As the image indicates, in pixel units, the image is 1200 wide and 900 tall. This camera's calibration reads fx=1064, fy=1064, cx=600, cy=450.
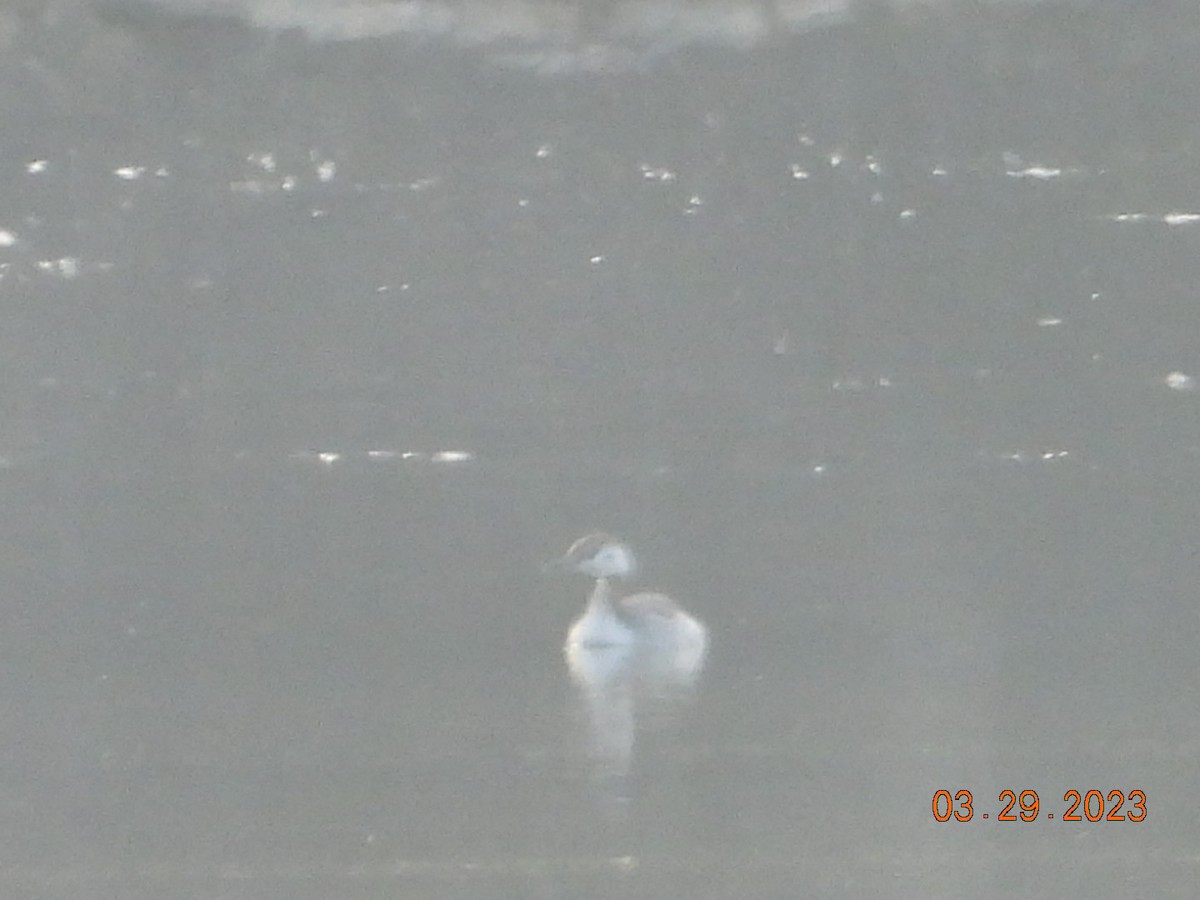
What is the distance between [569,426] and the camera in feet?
3.02

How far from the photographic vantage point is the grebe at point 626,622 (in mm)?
921

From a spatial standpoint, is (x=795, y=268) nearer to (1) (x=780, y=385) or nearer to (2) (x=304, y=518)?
(1) (x=780, y=385)

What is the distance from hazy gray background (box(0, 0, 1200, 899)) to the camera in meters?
0.90

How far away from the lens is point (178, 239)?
904 mm

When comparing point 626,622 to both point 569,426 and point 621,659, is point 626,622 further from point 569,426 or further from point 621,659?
point 569,426
